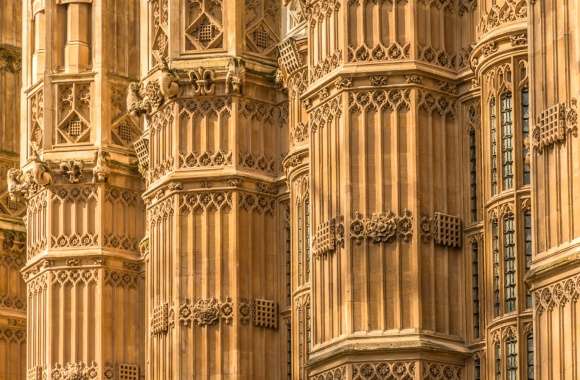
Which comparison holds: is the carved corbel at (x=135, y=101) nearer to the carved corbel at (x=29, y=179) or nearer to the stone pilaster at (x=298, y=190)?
the carved corbel at (x=29, y=179)

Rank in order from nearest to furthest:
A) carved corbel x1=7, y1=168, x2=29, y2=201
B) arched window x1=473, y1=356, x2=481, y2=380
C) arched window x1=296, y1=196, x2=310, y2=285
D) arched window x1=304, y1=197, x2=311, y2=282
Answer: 1. arched window x1=473, y1=356, x2=481, y2=380
2. arched window x1=304, y1=197, x2=311, y2=282
3. arched window x1=296, y1=196, x2=310, y2=285
4. carved corbel x1=7, y1=168, x2=29, y2=201

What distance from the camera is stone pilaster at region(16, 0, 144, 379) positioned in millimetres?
73188

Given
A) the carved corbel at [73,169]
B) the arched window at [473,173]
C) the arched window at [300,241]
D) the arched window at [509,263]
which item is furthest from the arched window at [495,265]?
the carved corbel at [73,169]

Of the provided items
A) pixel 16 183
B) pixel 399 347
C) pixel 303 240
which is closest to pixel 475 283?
pixel 399 347

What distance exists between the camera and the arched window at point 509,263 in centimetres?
5750

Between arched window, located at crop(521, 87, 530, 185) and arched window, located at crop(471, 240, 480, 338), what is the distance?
88.2 inches

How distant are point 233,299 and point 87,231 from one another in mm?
8353

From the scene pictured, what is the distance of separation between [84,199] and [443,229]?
56.5 ft

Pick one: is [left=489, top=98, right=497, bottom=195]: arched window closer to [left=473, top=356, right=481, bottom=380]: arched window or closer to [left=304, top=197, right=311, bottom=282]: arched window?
[left=473, top=356, right=481, bottom=380]: arched window

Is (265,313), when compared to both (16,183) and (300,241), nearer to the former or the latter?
(300,241)

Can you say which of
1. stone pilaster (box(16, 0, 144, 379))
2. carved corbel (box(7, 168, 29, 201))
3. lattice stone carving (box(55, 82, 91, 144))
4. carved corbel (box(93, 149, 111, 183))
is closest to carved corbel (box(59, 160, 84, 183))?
stone pilaster (box(16, 0, 144, 379))

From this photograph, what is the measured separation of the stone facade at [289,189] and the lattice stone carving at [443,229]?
0.06m

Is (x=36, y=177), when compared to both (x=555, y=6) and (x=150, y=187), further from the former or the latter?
(x=555, y=6)

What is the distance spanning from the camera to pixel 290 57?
2589 inches
